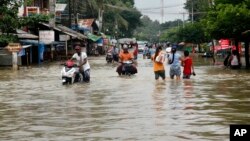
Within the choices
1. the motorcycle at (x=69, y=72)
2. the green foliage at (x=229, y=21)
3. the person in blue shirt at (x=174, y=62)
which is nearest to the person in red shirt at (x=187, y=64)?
the person in blue shirt at (x=174, y=62)

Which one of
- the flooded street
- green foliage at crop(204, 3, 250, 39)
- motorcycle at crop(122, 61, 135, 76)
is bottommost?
the flooded street

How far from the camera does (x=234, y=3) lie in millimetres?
33125

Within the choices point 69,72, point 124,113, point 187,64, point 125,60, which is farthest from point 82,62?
point 124,113

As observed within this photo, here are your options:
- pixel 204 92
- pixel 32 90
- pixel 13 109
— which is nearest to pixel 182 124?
pixel 13 109

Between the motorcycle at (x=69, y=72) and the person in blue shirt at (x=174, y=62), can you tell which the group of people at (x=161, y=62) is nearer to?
the person in blue shirt at (x=174, y=62)

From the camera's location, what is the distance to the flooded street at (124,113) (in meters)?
9.02

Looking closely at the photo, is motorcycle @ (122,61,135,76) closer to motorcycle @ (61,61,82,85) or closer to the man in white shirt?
the man in white shirt

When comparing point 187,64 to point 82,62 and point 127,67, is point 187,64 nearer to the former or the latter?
point 82,62

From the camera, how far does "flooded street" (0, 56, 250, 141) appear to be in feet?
29.6

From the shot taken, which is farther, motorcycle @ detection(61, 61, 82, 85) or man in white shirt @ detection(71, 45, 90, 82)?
man in white shirt @ detection(71, 45, 90, 82)

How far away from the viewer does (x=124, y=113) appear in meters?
11.5

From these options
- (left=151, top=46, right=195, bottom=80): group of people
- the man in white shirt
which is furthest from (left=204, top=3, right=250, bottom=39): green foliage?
the man in white shirt

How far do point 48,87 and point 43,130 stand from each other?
31.5ft

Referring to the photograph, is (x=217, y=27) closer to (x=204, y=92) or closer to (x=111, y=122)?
(x=204, y=92)
